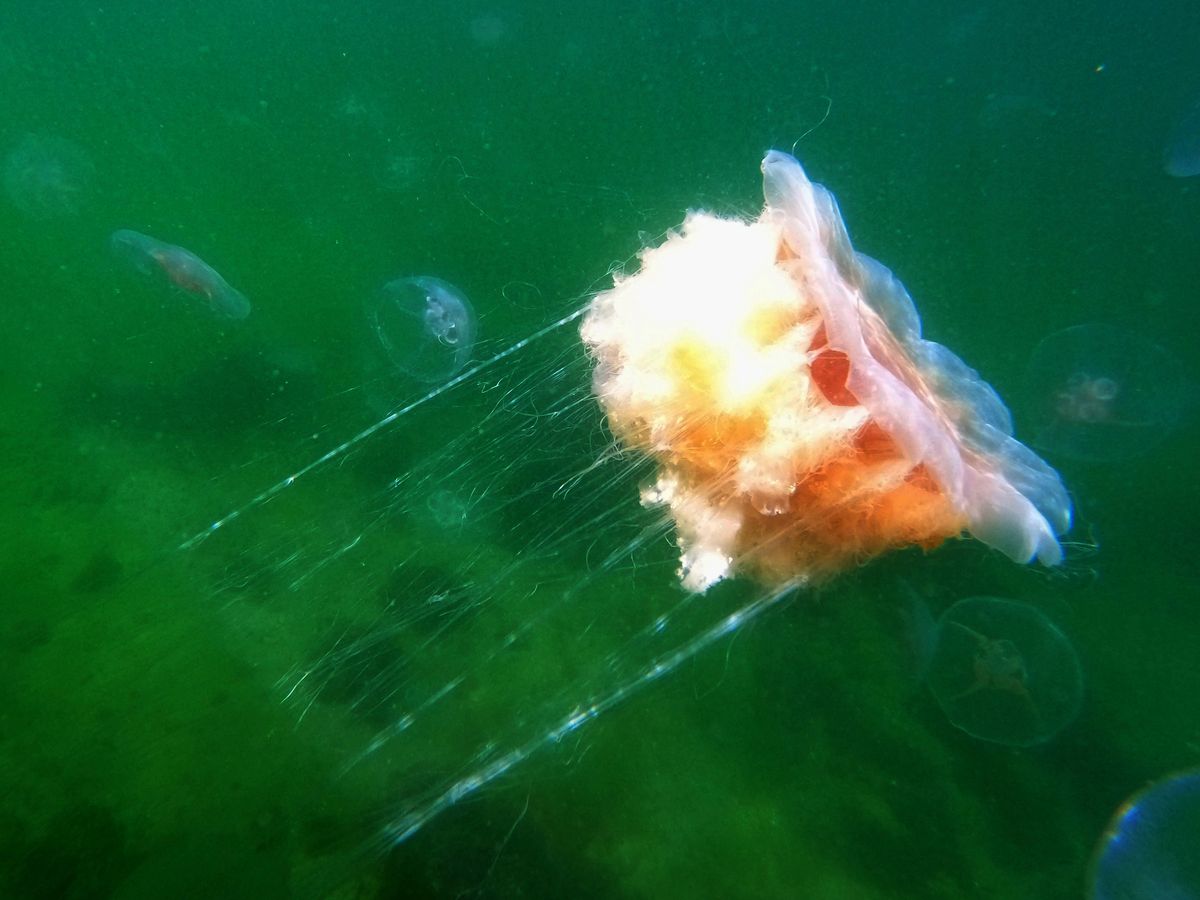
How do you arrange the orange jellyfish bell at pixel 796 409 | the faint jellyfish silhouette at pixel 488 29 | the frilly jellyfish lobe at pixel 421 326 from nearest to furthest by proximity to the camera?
the orange jellyfish bell at pixel 796 409, the frilly jellyfish lobe at pixel 421 326, the faint jellyfish silhouette at pixel 488 29

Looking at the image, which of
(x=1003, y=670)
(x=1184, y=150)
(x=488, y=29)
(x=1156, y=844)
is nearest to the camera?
(x=1156, y=844)

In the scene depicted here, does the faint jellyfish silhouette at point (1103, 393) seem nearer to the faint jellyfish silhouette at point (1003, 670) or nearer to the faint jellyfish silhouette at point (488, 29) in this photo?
the faint jellyfish silhouette at point (1003, 670)

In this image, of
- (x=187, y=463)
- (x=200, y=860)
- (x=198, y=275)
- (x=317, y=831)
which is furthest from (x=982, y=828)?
(x=198, y=275)

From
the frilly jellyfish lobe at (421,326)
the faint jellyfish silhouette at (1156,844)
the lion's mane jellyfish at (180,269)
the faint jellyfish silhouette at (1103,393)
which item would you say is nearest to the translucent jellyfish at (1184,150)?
the faint jellyfish silhouette at (1103,393)

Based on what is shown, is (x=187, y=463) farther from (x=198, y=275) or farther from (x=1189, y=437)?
(x=1189, y=437)

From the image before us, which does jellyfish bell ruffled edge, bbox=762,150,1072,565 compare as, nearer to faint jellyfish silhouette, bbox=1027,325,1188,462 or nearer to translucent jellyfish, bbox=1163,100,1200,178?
faint jellyfish silhouette, bbox=1027,325,1188,462

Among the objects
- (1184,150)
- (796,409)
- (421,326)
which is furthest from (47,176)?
(1184,150)

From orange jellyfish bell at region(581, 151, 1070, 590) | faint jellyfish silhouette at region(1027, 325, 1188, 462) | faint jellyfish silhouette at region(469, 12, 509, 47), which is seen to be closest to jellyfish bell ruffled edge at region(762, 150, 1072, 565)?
orange jellyfish bell at region(581, 151, 1070, 590)

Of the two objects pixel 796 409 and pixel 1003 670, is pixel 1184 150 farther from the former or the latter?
pixel 796 409
